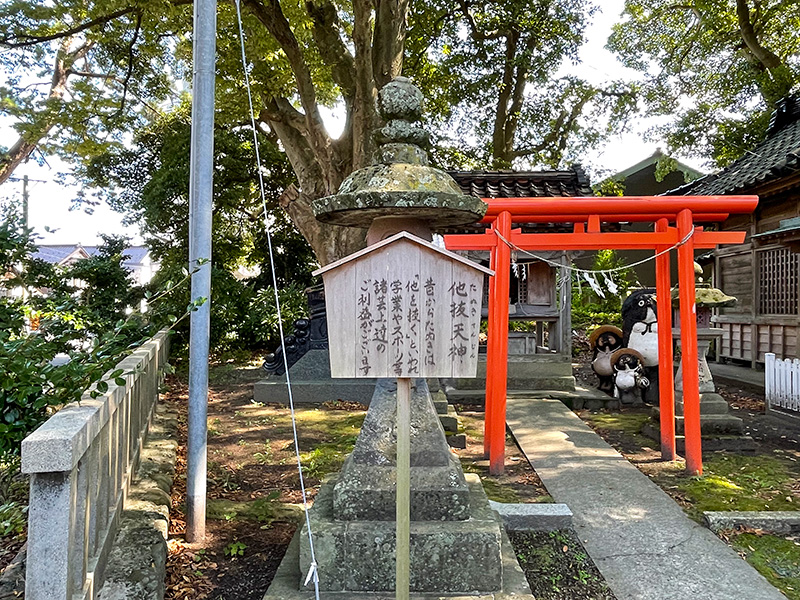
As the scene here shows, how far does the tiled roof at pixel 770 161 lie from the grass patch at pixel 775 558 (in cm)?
672

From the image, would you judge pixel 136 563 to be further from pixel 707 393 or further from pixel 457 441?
pixel 707 393

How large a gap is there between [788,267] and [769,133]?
321 cm

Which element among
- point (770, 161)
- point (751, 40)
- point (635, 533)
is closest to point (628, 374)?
point (770, 161)

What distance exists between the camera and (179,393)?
9.60m

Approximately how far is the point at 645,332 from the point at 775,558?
577 centimetres

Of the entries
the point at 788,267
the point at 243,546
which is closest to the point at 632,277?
the point at 788,267

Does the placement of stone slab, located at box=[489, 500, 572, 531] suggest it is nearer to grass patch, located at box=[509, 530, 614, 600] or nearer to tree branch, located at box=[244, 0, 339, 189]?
grass patch, located at box=[509, 530, 614, 600]

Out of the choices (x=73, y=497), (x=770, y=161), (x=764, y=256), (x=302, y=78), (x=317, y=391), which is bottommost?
(x=317, y=391)

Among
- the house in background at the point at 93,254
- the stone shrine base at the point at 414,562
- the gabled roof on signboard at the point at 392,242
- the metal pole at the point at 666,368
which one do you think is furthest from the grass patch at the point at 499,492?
the house in background at the point at 93,254

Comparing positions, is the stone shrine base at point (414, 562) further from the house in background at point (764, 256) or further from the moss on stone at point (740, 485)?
the house in background at point (764, 256)

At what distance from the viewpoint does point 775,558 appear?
382cm

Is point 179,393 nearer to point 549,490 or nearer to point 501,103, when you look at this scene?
point 549,490

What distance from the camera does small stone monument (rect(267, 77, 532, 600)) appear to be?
2531 mm

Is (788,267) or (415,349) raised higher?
(788,267)
